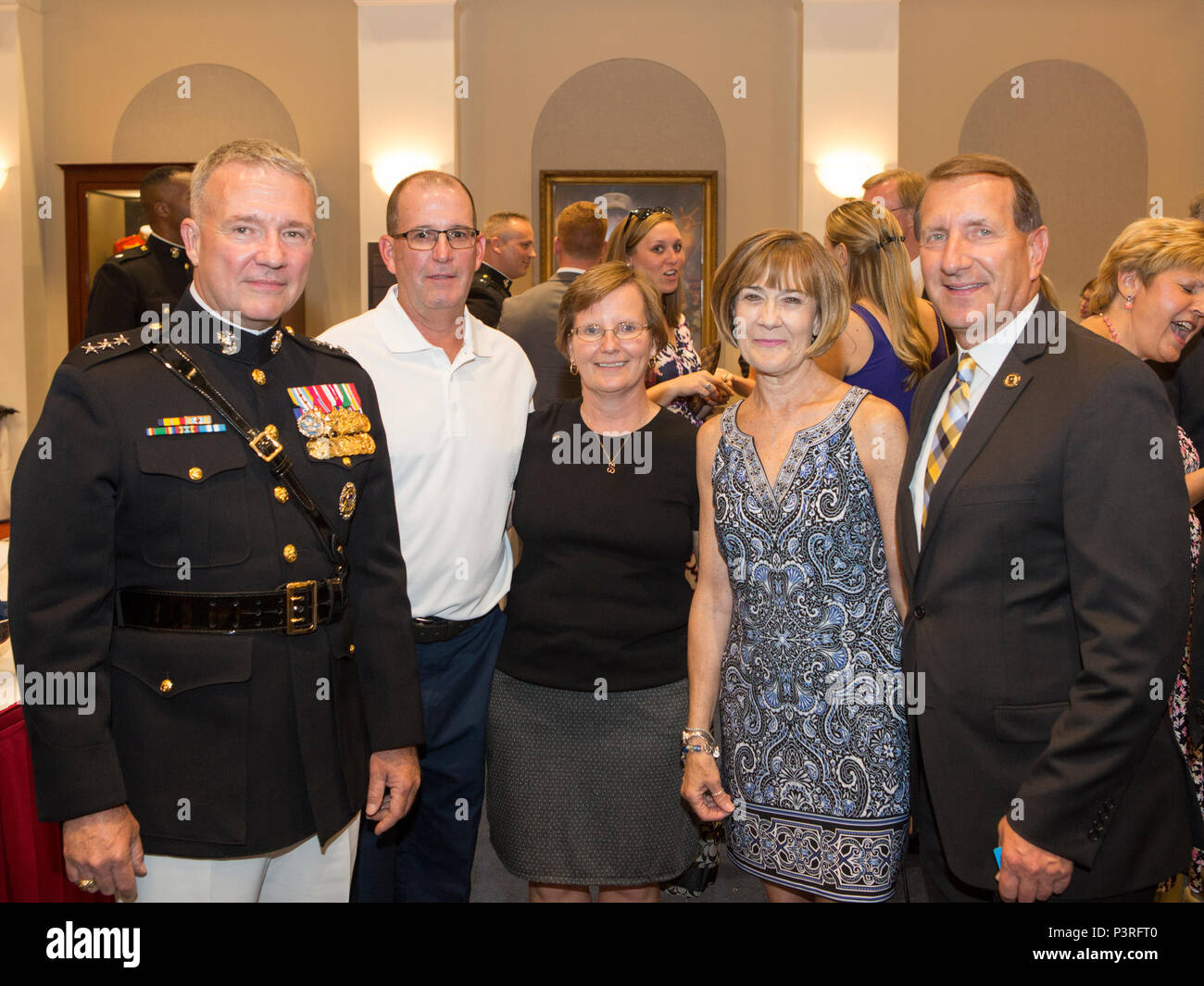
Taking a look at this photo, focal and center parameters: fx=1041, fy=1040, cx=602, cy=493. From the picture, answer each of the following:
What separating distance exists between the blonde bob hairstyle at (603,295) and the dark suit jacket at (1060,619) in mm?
865

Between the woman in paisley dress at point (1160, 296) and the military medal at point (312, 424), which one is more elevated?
the woman in paisley dress at point (1160, 296)

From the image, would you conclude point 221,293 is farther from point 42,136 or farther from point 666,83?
point 42,136

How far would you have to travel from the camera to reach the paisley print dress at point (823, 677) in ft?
6.21

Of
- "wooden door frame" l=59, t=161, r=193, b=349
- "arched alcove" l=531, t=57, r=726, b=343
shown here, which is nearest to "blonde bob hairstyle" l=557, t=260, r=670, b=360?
"arched alcove" l=531, t=57, r=726, b=343

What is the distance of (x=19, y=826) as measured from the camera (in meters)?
2.15

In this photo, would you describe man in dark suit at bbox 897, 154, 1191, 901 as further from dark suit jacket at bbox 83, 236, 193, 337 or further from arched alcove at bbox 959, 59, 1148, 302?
arched alcove at bbox 959, 59, 1148, 302

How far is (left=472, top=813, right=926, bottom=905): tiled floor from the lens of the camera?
9.98 feet

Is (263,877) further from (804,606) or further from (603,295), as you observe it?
(603,295)

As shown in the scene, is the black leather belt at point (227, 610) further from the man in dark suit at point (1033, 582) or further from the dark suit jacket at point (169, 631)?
the man in dark suit at point (1033, 582)

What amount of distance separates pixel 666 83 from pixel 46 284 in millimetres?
5023

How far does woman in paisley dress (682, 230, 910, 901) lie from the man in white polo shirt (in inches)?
23.1

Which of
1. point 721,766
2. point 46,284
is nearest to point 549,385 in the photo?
point 721,766

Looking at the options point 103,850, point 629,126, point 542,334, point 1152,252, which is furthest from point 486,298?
point 629,126

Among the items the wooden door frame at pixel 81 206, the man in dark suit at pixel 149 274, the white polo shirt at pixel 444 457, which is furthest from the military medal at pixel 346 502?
the wooden door frame at pixel 81 206
